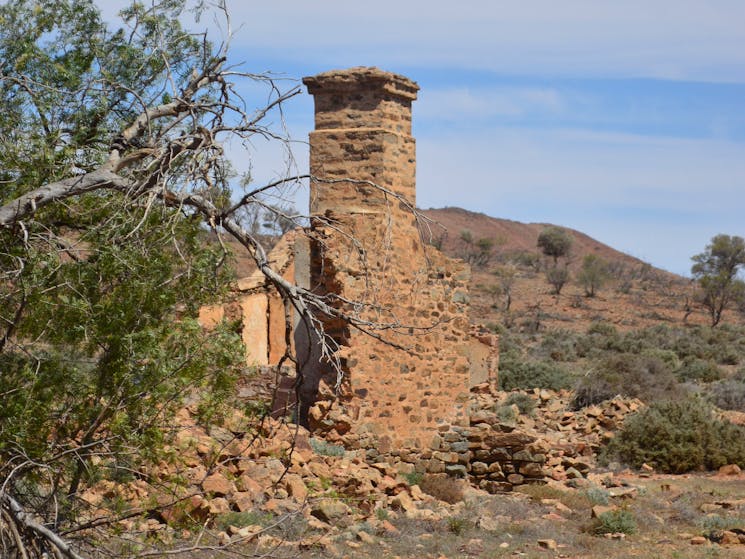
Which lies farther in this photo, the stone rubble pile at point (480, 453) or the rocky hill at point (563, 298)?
the rocky hill at point (563, 298)

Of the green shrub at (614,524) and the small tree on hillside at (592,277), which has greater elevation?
the small tree on hillside at (592,277)

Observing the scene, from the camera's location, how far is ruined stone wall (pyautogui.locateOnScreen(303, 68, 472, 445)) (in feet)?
43.5

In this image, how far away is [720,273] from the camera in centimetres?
4919

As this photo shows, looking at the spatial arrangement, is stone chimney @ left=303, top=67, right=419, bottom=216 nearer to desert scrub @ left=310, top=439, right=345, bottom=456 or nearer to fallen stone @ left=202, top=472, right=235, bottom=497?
desert scrub @ left=310, top=439, right=345, bottom=456

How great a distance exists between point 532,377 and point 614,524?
14620 mm

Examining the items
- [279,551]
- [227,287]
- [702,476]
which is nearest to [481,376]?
[702,476]

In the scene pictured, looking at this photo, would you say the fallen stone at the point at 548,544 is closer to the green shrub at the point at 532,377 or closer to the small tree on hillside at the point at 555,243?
the green shrub at the point at 532,377

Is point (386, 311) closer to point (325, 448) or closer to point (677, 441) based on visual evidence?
point (325, 448)

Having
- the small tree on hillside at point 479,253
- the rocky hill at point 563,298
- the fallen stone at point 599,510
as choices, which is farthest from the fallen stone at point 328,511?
the small tree on hillside at point 479,253

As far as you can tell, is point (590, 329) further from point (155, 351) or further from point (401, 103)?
point (155, 351)

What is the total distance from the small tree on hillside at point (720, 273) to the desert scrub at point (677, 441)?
2992 cm

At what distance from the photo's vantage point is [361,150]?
45.0ft

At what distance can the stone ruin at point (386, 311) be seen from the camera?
13.3 meters

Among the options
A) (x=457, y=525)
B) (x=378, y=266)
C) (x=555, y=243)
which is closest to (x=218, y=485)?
(x=457, y=525)
